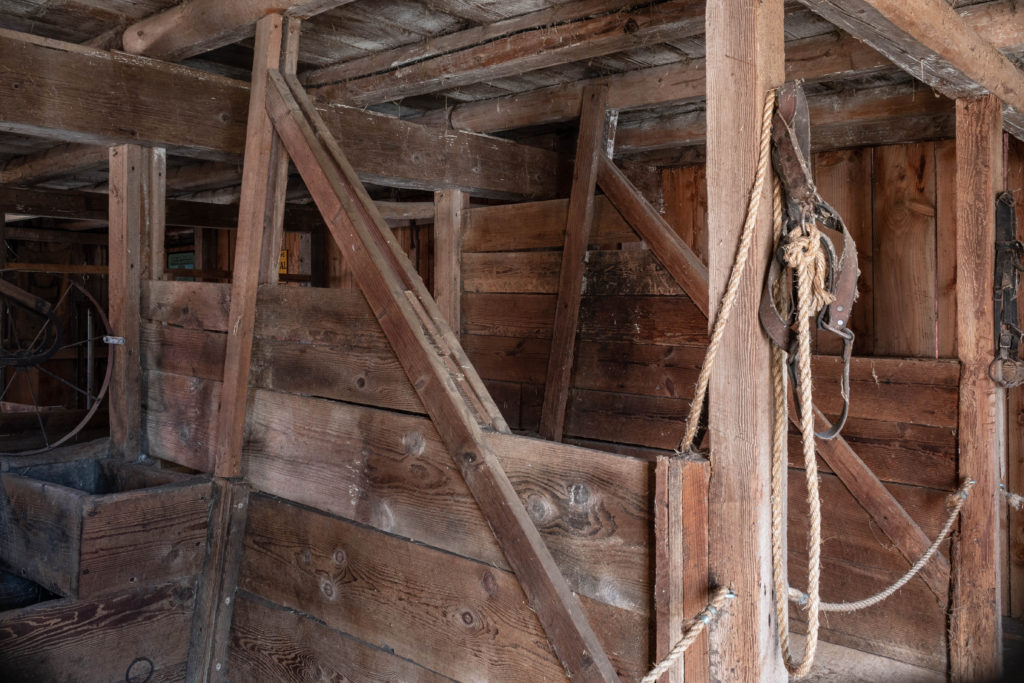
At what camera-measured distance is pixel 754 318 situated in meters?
1.33

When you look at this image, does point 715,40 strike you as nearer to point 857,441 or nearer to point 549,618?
point 549,618

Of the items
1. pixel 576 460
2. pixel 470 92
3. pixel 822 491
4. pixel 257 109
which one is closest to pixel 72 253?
pixel 470 92

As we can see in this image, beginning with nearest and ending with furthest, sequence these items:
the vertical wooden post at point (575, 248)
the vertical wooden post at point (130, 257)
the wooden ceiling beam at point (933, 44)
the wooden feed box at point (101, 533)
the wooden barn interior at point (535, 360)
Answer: the wooden barn interior at point (535, 360) < the wooden ceiling beam at point (933, 44) < the wooden feed box at point (101, 533) < the vertical wooden post at point (130, 257) < the vertical wooden post at point (575, 248)

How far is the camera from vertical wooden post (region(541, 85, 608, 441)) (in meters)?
3.47

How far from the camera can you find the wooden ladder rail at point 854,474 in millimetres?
3100

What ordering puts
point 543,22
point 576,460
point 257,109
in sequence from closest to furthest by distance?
point 576,460, point 257,109, point 543,22

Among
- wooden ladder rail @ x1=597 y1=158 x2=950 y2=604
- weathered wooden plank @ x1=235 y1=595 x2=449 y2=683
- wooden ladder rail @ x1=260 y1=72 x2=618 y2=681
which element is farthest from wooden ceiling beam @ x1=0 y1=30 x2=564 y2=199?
weathered wooden plank @ x1=235 y1=595 x2=449 y2=683

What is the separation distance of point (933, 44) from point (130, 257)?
244 centimetres

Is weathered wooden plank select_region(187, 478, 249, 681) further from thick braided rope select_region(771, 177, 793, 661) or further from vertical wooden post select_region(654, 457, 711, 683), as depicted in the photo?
thick braided rope select_region(771, 177, 793, 661)

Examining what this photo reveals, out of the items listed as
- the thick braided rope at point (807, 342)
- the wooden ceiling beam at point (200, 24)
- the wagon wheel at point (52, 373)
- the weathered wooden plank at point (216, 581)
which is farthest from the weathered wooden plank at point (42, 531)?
the thick braided rope at point (807, 342)

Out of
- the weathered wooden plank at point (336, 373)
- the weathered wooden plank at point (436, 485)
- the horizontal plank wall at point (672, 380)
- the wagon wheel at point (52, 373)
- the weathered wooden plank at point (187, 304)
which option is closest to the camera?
the weathered wooden plank at point (436, 485)

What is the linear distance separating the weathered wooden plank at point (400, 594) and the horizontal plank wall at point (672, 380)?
161 centimetres

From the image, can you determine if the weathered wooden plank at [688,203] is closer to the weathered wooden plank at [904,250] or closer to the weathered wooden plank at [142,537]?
the weathered wooden plank at [904,250]

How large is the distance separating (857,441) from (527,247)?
5.21 feet
